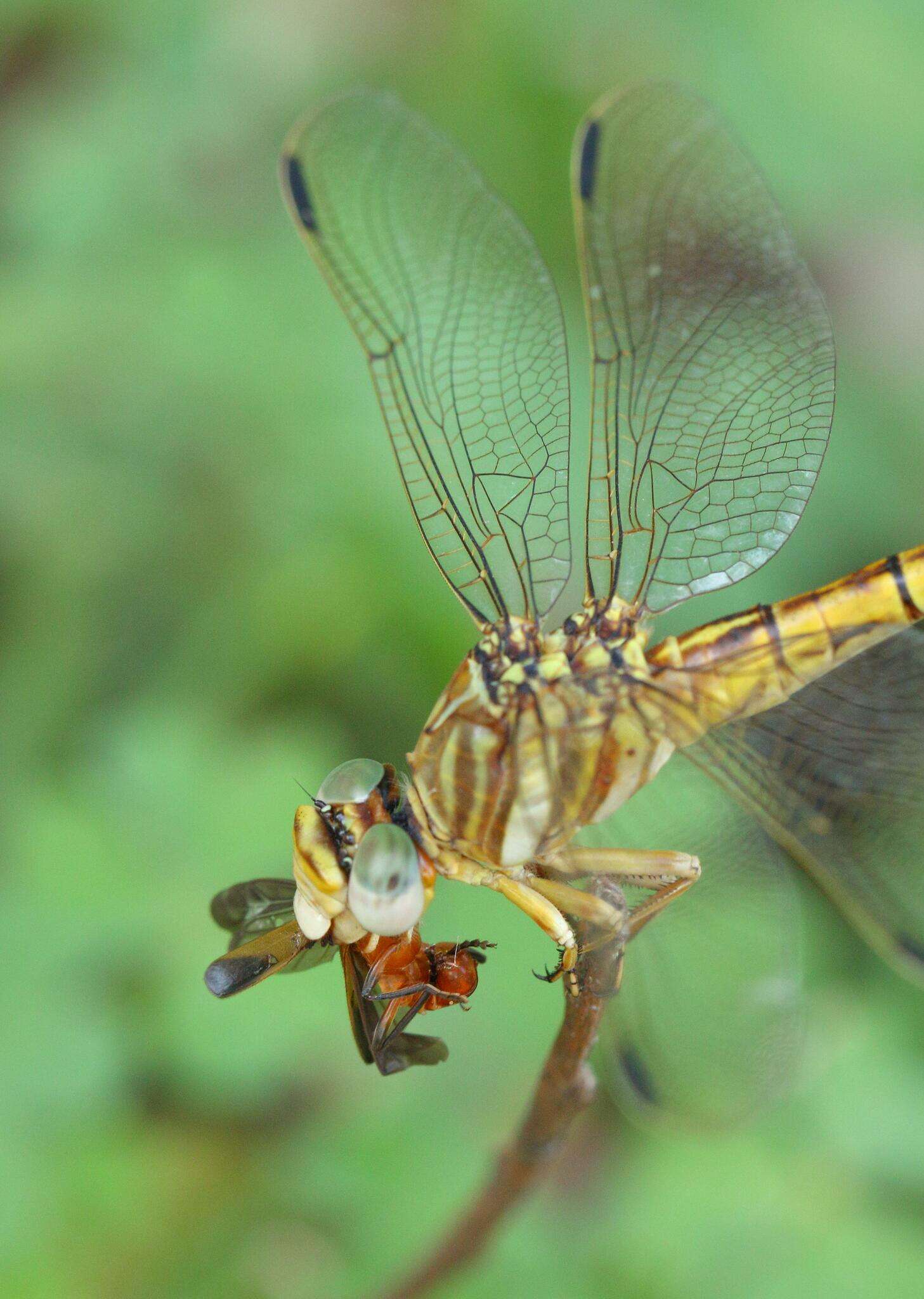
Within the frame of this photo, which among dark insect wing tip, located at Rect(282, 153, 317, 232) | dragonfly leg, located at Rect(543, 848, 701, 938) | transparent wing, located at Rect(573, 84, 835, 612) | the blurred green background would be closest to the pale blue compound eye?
dragonfly leg, located at Rect(543, 848, 701, 938)

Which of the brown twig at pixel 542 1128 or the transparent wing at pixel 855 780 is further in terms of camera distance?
the transparent wing at pixel 855 780

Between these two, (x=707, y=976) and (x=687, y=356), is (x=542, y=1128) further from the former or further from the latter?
(x=687, y=356)

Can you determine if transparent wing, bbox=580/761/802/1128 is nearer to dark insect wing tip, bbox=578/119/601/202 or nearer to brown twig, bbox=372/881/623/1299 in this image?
brown twig, bbox=372/881/623/1299

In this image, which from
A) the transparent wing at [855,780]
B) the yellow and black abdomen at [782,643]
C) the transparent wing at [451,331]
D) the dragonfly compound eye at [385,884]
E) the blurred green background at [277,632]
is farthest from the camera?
the blurred green background at [277,632]

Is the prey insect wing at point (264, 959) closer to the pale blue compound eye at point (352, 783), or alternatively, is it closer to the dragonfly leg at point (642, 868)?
the pale blue compound eye at point (352, 783)

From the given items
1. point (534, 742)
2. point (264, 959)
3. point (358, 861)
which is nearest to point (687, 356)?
point (534, 742)

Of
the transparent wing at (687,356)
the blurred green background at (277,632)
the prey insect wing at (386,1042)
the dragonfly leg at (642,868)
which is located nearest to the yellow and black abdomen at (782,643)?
the transparent wing at (687,356)
